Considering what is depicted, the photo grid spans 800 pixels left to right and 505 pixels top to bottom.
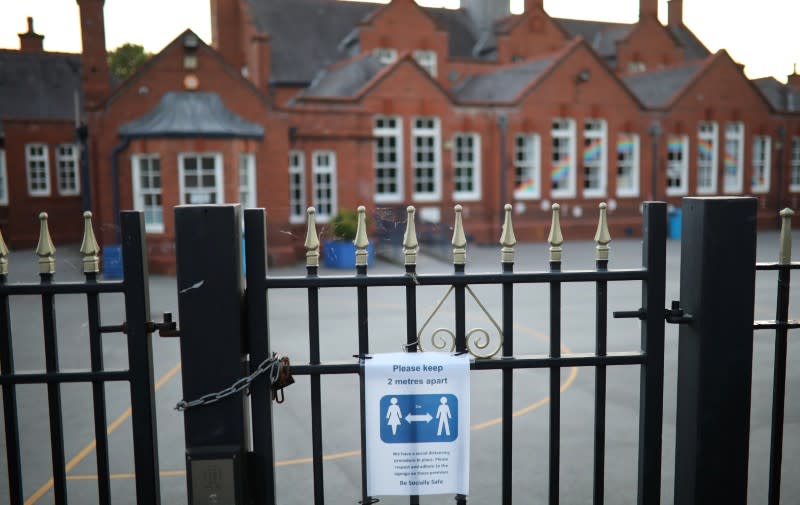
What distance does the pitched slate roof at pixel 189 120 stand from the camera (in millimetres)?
20422

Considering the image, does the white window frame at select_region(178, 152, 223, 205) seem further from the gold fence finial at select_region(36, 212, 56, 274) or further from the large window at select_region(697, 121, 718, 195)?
the large window at select_region(697, 121, 718, 195)

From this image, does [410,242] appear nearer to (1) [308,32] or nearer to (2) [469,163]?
(2) [469,163]

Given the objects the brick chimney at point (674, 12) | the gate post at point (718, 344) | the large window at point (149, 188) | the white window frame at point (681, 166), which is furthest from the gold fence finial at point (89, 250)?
the brick chimney at point (674, 12)

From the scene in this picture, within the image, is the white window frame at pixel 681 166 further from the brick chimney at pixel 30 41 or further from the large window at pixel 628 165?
the brick chimney at pixel 30 41

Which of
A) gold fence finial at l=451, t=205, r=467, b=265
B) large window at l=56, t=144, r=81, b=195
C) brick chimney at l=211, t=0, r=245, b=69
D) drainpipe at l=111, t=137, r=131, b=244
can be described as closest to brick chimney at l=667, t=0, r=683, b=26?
brick chimney at l=211, t=0, r=245, b=69

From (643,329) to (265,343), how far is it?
1.71 meters

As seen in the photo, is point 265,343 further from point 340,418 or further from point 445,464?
point 340,418

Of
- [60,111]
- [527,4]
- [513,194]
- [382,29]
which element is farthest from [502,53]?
[60,111]

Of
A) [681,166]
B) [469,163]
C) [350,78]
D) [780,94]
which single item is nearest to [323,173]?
[350,78]

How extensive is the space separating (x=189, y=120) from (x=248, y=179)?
261cm

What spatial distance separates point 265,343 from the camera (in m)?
2.97

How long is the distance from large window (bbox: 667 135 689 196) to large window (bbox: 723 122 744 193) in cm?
222

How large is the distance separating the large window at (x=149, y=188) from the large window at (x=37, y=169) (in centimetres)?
1132

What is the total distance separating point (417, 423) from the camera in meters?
3.00
